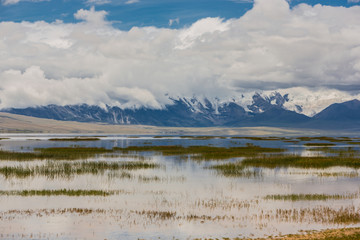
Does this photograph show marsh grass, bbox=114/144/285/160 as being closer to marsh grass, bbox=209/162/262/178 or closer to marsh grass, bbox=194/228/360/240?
marsh grass, bbox=209/162/262/178

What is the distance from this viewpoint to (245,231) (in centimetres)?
2411

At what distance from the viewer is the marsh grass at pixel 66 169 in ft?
156

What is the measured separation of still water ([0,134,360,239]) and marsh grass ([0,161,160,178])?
1620 mm

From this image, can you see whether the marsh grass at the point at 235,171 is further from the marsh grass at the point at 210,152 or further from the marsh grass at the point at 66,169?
the marsh grass at the point at 210,152

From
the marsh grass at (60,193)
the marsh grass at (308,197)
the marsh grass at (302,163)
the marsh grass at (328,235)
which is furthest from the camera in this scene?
the marsh grass at (302,163)

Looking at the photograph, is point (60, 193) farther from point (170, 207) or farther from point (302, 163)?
point (302, 163)

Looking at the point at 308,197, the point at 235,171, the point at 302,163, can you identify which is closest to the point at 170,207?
the point at 308,197

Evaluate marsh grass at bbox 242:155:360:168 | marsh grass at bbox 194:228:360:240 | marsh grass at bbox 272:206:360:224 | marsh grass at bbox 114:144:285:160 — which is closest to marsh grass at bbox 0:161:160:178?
marsh grass at bbox 242:155:360:168

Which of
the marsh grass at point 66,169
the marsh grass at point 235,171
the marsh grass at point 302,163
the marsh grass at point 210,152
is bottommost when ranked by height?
the marsh grass at point 210,152

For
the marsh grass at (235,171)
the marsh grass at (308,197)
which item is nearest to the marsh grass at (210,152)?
the marsh grass at (235,171)

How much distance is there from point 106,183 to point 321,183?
22.8 metres

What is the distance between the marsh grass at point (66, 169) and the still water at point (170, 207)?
5.31 feet

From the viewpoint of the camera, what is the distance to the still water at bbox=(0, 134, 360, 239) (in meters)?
24.1

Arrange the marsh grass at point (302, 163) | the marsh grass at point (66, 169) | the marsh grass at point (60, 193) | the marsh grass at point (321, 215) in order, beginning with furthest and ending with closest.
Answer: the marsh grass at point (302, 163) → the marsh grass at point (66, 169) → the marsh grass at point (60, 193) → the marsh grass at point (321, 215)
